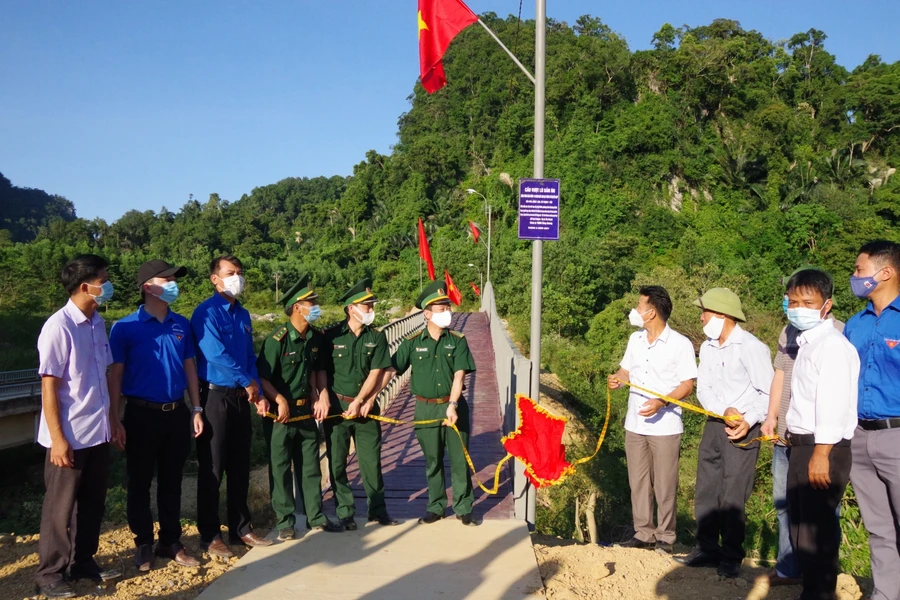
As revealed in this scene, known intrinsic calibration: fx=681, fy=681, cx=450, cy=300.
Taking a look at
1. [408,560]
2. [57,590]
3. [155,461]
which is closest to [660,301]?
[408,560]

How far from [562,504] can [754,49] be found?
51931mm

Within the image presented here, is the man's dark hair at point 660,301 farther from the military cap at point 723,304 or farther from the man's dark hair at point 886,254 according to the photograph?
the man's dark hair at point 886,254

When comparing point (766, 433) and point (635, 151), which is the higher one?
point (635, 151)

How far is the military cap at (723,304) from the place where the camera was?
4.61 meters

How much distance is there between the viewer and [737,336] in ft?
15.1

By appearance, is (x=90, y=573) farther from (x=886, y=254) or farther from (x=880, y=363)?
(x=886, y=254)

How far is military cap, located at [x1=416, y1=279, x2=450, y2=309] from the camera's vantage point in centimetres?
528

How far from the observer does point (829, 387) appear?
11.8 feet

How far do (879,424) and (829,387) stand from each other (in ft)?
1.10

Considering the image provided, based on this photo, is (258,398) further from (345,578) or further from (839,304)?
(839,304)

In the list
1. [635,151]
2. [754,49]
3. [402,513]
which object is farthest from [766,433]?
[754,49]

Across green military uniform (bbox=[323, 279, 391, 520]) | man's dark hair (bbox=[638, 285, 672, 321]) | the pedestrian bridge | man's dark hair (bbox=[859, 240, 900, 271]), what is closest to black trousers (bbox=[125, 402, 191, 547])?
the pedestrian bridge

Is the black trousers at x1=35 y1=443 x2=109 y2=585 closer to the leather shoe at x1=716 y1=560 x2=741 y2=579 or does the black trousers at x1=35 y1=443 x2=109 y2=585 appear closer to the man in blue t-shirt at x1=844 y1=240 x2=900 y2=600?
the leather shoe at x1=716 y1=560 x2=741 y2=579

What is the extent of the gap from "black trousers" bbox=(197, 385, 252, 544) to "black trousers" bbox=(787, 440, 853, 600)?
349 cm
